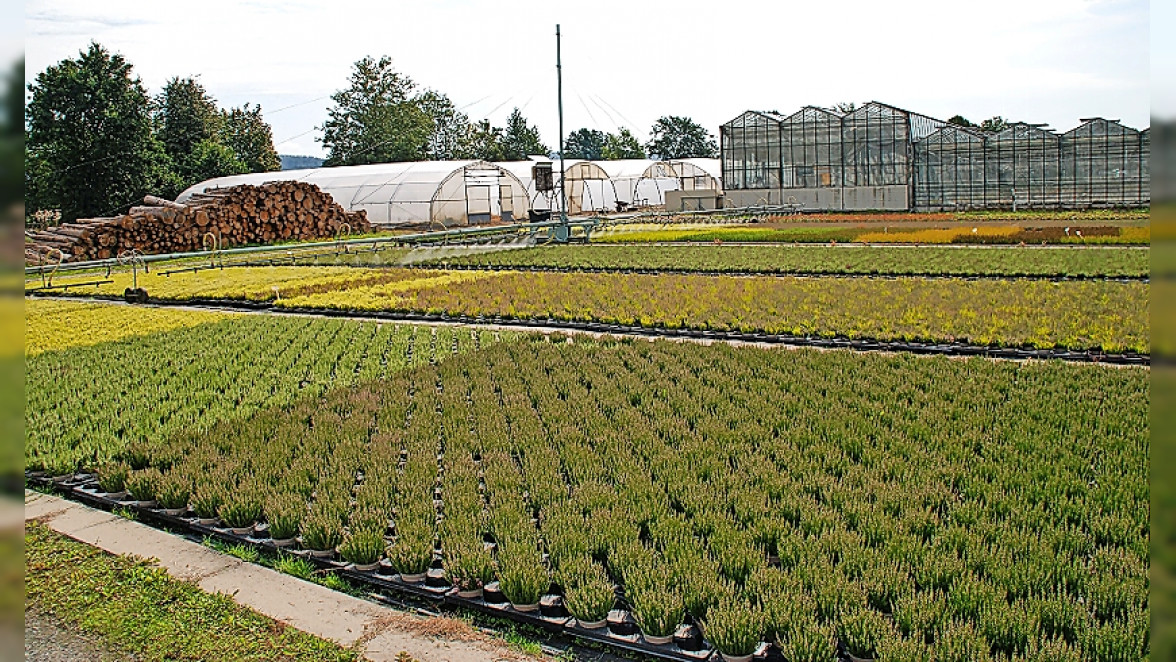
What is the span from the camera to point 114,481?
24.0 ft

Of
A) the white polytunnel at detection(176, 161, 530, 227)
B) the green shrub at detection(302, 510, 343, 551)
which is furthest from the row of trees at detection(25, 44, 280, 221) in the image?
the green shrub at detection(302, 510, 343, 551)

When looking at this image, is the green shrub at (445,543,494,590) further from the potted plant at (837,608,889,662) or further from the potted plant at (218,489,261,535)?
the potted plant at (837,608,889,662)

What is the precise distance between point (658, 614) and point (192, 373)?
8.66 m

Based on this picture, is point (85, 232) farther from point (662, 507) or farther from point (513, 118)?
point (513, 118)

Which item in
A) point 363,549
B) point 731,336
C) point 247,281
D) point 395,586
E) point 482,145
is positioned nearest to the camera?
point 395,586

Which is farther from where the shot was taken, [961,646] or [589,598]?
[589,598]

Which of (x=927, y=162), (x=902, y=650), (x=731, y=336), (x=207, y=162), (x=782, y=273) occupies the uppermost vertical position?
(x=207, y=162)


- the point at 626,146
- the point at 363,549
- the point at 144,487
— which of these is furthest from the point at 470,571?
the point at 626,146

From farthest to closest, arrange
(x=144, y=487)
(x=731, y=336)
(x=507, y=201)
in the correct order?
(x=507, y=201)
(x=731, y=336)
(x=144, y=487)

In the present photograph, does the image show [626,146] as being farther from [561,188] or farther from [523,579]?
[523,579]

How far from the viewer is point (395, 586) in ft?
18.2

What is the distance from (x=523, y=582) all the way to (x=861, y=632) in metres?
1.87

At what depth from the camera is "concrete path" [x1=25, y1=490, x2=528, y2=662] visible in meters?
4.89

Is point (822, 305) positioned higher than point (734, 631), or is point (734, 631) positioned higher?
point (822, 305)
